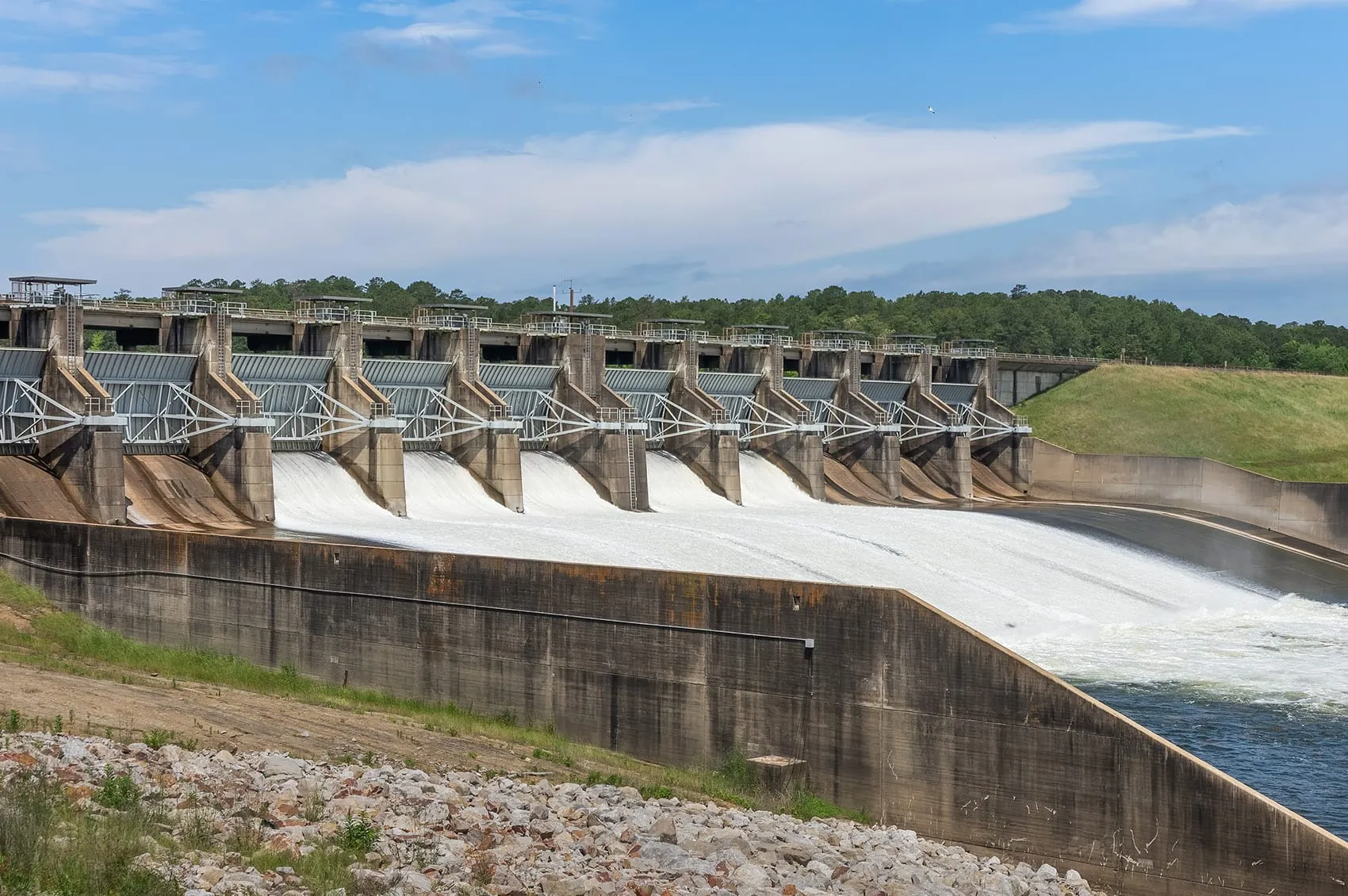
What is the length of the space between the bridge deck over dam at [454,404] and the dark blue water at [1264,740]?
2557 centimetres

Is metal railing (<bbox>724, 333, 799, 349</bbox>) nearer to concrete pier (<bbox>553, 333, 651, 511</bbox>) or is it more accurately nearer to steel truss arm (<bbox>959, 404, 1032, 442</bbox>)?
concrete pier (<bbox>553, 333, 651, 511</bbox>)

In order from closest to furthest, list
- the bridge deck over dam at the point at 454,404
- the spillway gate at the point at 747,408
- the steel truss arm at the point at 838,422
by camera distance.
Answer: the bridge deck over dam at the point at 454,404, the spillway gate at the point at 747,408, the steel truss arm at the point at 838,422

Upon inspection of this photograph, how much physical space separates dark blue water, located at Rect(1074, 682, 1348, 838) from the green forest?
91.3 meters

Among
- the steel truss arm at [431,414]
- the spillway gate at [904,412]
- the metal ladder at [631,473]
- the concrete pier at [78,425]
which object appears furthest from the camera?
the spillway gate at [904,412]

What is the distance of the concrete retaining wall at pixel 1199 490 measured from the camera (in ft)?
217

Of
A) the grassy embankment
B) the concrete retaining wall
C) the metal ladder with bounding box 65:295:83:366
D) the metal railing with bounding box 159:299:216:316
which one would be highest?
the metal railing with bounding box 159:299:216:316

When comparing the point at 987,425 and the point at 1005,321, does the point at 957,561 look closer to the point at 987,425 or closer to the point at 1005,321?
the point at 987,425

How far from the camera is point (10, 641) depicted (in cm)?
3181

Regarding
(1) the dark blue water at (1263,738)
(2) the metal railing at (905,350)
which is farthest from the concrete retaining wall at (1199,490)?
(1) the dark blue water at (1263,738)

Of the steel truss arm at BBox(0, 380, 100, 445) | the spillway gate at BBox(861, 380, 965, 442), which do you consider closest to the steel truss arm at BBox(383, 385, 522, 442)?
the steel truss arm at BBox(0, 380, 100, 445)

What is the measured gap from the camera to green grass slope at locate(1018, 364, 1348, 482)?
85.5 metres

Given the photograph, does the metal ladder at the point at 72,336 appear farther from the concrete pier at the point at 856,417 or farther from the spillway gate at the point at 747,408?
the concrete pier at the point at 856,417

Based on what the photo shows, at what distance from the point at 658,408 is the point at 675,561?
24.1m

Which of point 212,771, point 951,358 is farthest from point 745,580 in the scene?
point 951,358
